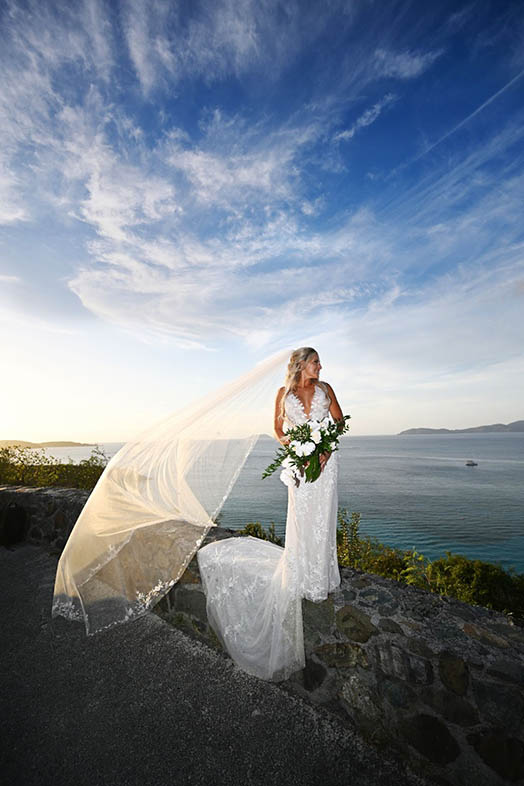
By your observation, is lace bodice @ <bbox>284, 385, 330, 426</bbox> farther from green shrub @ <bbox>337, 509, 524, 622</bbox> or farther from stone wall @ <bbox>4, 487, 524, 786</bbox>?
green shrub @ <bbox>337, 509, 524, 622</bbox>

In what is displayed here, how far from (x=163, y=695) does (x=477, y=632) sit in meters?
2.57

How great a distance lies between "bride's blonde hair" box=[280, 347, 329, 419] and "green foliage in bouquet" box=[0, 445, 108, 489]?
9722 mm

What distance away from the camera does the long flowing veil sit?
3.38 meters

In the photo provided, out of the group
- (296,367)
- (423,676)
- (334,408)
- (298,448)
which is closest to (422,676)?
(423,676)

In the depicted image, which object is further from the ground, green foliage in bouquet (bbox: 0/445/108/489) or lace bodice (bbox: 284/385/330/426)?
lace bodice (bbox: 284/385/330/426)

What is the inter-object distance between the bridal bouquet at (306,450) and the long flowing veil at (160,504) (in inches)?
20.4

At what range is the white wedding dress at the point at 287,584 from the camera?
282cm

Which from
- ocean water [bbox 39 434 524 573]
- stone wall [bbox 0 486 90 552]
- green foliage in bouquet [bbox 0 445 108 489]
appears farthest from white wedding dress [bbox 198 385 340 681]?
green foliage in bouquet [bbox 0 445 108 489]

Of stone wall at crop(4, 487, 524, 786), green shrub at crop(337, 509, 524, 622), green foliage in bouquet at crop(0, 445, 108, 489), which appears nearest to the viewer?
stone wall at crop(4, 487, 524, 786)

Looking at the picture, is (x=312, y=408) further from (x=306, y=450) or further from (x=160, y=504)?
(x=160, y=504)

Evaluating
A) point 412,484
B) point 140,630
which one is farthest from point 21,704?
point 412,484

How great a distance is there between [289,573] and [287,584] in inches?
3.4

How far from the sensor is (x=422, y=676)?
7.34 ft

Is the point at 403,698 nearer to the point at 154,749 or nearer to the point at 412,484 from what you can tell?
the point at 154,749
